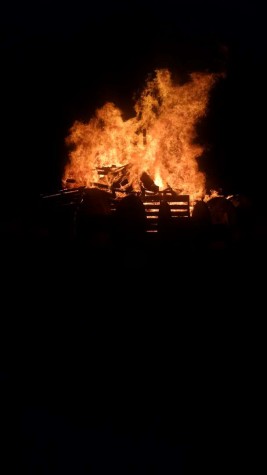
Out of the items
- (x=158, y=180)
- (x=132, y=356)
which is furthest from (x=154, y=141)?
(x=132, y=356)

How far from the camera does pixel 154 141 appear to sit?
11445 mm

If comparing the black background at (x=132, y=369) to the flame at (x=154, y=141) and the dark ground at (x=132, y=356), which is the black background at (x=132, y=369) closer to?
the dark ground at (x=132, y=356)

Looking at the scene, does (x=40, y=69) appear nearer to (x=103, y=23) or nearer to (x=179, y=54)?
(x=103, y=23)

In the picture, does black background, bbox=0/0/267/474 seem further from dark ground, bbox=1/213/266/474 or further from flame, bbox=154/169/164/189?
flame, bbox=154/169/164/189

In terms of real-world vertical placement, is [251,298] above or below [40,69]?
below

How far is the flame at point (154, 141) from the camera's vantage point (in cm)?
1133

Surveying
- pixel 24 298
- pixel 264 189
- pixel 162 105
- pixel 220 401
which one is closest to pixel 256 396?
pixel 220 401

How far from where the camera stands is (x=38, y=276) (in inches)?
262

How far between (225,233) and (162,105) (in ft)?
17.5

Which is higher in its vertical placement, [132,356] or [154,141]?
[154,141]

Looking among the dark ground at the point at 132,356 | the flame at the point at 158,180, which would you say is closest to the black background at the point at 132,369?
the dark ground at the point at 132,356

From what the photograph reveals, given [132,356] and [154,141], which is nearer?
[132,356]

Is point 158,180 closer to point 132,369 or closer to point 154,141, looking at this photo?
point 154,141

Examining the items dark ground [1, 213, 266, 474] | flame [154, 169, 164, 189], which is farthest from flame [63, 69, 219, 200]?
dark ground [1, 213, 266, 474]
